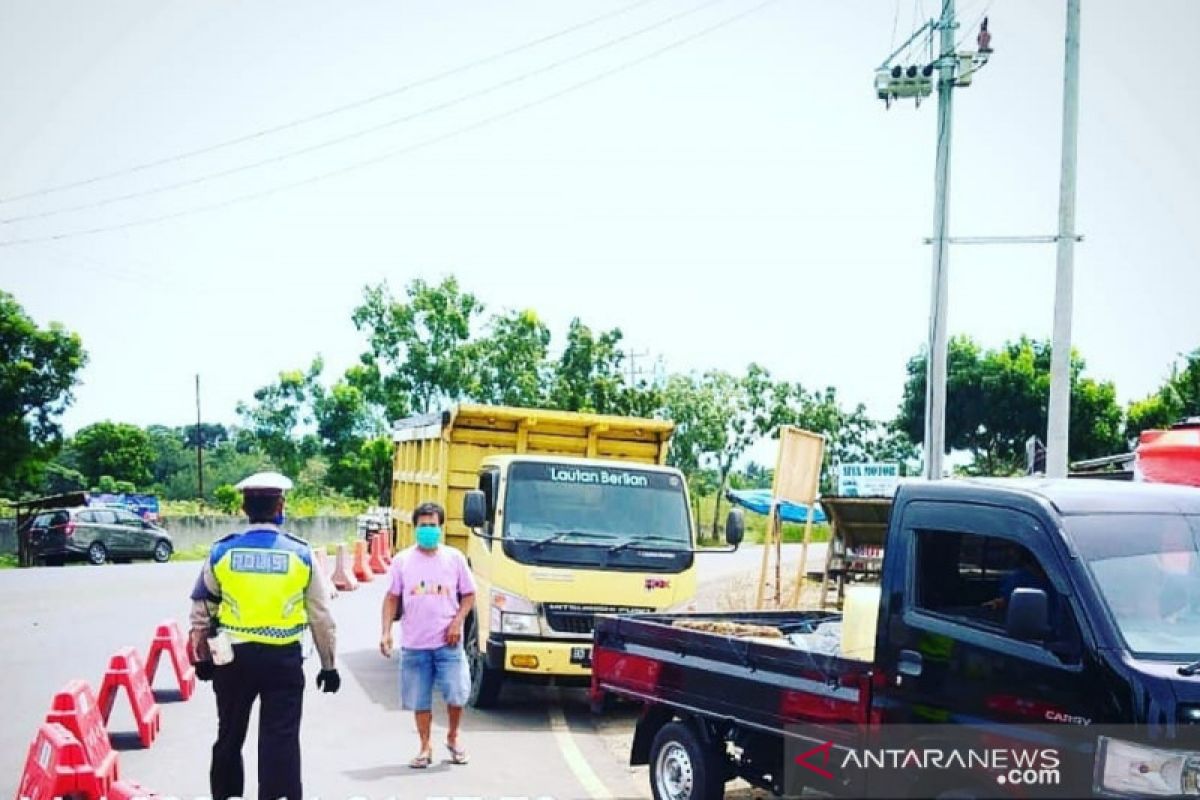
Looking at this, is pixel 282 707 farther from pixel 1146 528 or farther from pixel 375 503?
pixel 375 503

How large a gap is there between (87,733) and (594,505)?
528cm

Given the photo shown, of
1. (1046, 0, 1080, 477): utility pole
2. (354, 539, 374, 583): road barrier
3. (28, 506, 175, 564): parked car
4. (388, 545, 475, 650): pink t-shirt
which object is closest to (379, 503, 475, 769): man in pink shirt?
(388, 545, 475, 650): pink t-shirt

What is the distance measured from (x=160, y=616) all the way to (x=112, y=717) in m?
8.98

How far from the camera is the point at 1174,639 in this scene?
520cm

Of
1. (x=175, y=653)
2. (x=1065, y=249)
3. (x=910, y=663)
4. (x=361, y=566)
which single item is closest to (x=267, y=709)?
(x=910, y=663)

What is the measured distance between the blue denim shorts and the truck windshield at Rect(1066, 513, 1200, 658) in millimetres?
5060

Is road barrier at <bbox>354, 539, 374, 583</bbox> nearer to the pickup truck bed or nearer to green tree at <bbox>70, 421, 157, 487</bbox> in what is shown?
the pickup truck bed

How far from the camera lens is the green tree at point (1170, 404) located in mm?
37656

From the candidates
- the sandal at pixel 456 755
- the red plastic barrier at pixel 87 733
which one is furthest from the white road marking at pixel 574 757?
the red plastic barrier at pixel 87 733

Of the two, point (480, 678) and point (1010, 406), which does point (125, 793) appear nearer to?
point (480, 678)

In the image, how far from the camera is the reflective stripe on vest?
6910 millimetres

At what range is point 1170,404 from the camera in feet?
130

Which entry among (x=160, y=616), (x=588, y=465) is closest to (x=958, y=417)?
(x=160, y=616)

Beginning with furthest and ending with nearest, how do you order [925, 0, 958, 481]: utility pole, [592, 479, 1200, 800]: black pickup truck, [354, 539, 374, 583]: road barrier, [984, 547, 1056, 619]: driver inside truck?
[354, 539, 374, 583]: road barrier, [925, 0, 958, 481]: utility pole, [984, 547, 1056, 619]: driver inside truck, [592, 479, 1200, 800]: black pickup truck
